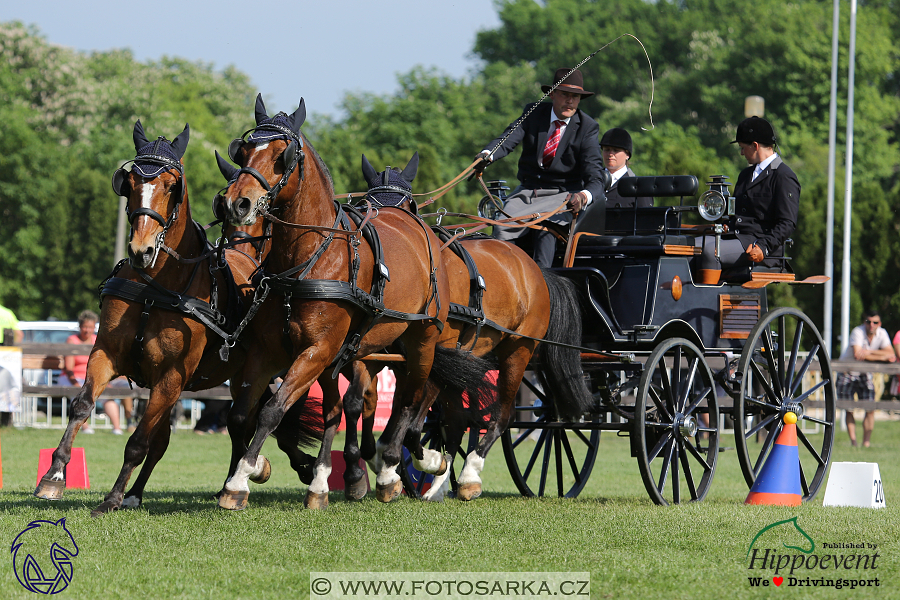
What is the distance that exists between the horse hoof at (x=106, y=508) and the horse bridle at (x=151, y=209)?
1.36 meters

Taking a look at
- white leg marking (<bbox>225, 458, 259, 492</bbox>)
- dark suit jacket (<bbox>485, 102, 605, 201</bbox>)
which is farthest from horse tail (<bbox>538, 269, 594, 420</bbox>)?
white leg marking (<bbox>225, 458, 259, 492</bbox>)

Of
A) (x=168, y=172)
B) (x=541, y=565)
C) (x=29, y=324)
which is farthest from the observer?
(x=29, y=324)

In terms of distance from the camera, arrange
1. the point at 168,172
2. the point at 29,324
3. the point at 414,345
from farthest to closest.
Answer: the point at 29,324, the point at 414,345, the point at 168,172

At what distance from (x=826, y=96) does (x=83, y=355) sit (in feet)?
96.0

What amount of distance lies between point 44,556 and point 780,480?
193 inches

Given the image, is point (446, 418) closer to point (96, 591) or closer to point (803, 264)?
point (96, 591)

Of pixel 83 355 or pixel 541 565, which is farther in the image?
pixel 83 355

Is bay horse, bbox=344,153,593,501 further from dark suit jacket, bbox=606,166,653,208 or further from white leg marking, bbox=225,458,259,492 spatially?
white leg marking, bbox=225,458,259,492

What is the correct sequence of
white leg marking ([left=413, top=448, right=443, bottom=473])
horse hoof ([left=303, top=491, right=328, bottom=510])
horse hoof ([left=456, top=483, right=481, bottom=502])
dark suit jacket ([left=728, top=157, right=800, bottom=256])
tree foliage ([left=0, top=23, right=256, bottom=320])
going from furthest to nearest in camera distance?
tree foliage ([left=0, top=23, right=256, bottom=320]) → dark suit jacket ([left=728, top=157, right=800, bottom=256]) → horse hoof ([left=456, top=483, right=481, bottom=502]) → white leg marking ([left=413, top=448, right=443, bottom=473]) → horse hoof ([left=303, top=491, right=328, bottom=510])

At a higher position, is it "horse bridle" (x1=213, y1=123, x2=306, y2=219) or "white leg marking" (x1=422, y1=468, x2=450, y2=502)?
"horse bridle" (x1=213, y1=123, x2=306, y2=219)

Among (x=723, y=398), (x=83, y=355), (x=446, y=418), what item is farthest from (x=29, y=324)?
(x=446, y=418)

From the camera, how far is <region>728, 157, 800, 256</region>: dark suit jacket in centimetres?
846

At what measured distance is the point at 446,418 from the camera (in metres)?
7.83

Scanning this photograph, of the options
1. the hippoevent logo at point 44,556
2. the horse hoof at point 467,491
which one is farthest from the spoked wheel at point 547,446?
the hippoevent logo at point 44,556
